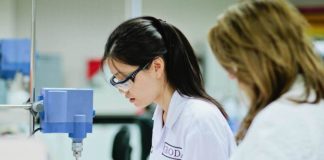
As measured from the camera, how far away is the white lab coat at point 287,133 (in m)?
0.86

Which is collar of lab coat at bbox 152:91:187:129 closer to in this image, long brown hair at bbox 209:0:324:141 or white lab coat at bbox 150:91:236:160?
white lab coat at bbox 150:91:236:160

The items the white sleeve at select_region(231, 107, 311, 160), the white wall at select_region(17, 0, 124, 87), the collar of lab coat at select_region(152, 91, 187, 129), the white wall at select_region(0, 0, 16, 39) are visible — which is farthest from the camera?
the white wall at select_region(17, 0, 124, 87)

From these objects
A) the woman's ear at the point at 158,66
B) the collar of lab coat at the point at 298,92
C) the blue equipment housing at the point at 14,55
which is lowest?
the blue equipment housing at the point at 14,55

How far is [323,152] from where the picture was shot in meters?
0.87

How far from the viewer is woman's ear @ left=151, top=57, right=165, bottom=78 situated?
1.41m

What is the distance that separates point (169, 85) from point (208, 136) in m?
0.23

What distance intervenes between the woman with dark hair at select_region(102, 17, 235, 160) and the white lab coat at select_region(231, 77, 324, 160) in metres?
0.44

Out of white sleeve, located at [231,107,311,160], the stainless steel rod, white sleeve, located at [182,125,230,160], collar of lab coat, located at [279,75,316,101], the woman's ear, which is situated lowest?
white sleeve, located at [182,125,230,160]

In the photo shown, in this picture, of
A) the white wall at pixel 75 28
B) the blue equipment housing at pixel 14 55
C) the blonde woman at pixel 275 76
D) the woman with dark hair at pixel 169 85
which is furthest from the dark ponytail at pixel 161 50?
the white wall at pixel 75 28

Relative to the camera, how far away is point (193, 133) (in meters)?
1.33

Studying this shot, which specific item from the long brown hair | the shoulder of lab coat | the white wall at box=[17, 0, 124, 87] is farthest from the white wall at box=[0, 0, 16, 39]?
the long brown hair

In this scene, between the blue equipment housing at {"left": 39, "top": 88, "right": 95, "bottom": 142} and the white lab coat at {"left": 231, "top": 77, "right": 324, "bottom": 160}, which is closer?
the white lab coat at {"left": 231, "top": 77, "right": 324, "bottom": 160}

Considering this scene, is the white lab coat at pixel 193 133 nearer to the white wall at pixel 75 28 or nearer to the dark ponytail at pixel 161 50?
the dark ponytail at pixel 161 50

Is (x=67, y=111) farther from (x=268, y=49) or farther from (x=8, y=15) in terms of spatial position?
(x=8, y=15)
